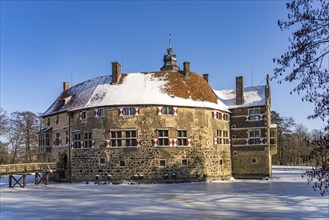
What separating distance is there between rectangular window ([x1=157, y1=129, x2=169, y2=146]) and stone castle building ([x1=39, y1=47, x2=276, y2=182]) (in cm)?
9

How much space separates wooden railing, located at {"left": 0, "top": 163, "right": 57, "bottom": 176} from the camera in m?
29.9

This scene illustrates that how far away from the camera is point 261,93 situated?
128 ft

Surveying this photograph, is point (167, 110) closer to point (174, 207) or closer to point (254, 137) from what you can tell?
point (254, 137)

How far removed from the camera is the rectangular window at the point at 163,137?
3216 cm

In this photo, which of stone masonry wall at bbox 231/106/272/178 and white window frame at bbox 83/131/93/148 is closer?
white window frame at bbox 83/131/93/148

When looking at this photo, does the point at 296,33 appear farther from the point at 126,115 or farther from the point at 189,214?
the point at 126,115

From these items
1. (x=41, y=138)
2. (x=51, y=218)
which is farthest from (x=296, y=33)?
(x=41, y=138)

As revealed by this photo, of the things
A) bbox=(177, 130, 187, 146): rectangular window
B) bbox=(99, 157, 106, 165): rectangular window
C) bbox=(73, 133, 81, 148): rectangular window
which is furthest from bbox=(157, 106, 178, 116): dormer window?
bbox=(73, 133, 81, 148): rectangular window

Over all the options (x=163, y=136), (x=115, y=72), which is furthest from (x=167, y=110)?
(x=115, y=72)

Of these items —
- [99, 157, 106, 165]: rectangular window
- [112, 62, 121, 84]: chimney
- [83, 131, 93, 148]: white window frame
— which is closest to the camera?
[99, 157, 106, 165]: rectangular window

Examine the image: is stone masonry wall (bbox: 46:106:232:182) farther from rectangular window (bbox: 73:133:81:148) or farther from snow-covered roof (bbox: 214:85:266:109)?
snow-covered roof (bbox: 214:85:266:109)

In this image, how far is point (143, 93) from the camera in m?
33.3

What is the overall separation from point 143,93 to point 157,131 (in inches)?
150

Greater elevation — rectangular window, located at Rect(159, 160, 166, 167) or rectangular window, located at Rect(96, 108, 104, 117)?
rectangular window, located at Rect(96, 108, 104, 117)
